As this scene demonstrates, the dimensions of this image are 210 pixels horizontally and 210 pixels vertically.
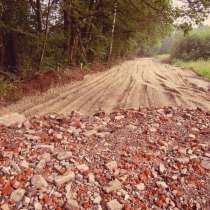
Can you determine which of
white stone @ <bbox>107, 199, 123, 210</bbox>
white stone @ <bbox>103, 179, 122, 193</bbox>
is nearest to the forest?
white stone @ <bbox>103, 179, 122, 193</bbox>

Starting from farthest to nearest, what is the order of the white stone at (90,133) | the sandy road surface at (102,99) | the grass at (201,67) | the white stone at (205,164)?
the grass at (201,67)
the sandy road surface at (102,99)
the white stone at (90,133)
the white stone at (205,164)

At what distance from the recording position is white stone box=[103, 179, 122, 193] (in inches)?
119

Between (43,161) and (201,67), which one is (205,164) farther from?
(201,67)

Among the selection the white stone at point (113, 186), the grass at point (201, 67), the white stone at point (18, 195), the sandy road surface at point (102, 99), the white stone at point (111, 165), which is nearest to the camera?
the white stone at point (18, 195)

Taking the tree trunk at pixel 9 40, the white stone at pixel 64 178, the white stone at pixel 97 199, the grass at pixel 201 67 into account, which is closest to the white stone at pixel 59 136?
the white stone at pixel 64 178

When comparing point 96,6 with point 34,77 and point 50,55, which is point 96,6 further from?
point 34,77

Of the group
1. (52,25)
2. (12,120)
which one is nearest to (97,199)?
(12,120)

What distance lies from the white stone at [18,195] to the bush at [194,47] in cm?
2760

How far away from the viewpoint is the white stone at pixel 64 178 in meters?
3.04

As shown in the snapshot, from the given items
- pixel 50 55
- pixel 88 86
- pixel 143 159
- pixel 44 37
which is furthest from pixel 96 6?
pixel 143 159

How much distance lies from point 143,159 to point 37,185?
56.8 inches

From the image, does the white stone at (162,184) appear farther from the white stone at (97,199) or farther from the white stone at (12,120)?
the white stone at (12,120)

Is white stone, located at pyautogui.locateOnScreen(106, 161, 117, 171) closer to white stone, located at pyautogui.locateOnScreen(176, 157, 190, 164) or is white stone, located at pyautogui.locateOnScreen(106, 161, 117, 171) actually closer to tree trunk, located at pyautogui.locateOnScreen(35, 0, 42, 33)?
white stone, located at pyautogui.locateOnScreen(176, 157, 190, 164)

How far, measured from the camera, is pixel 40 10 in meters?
9.75
